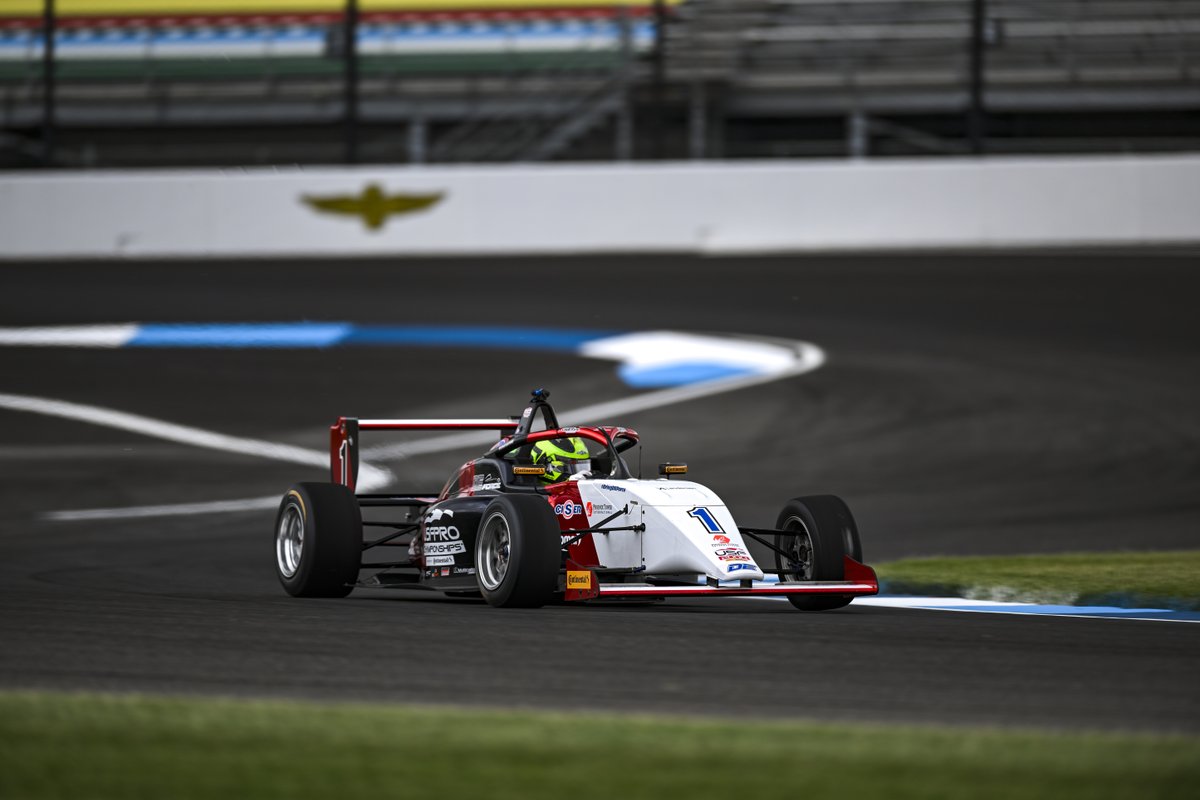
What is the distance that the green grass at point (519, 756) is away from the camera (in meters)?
4.12

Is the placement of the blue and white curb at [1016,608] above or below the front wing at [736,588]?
below

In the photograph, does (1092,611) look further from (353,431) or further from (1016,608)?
(353,431)

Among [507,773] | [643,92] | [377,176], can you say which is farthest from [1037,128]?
[507,773]

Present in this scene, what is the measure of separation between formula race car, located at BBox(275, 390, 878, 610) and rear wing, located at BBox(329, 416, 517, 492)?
76mm

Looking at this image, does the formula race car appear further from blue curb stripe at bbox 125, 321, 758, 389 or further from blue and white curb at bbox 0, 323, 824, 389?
blue curb stripe at bbox 125, 321, 758, 389

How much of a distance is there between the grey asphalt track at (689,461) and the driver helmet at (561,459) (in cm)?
88

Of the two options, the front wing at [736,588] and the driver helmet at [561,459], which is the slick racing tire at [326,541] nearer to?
the driver helmet at [561,459]

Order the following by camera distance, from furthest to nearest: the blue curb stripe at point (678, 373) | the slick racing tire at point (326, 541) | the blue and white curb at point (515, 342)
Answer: the blue and white curb at point (515, 342) → the blue curb stripe at point (678, 373) → the slick racing tire at point (326, 541)

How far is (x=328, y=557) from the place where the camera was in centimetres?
937

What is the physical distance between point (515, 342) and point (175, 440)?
413 cm

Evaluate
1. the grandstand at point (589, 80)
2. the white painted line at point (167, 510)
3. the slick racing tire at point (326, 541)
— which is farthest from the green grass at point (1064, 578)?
the grandstand at point (589, 80)

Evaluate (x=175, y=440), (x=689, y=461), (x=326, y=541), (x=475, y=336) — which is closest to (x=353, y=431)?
(x=326, y=541)

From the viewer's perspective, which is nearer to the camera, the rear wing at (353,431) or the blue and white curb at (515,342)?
the rear wing at (353,431)

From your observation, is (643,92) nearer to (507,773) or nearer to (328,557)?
(328,557)
